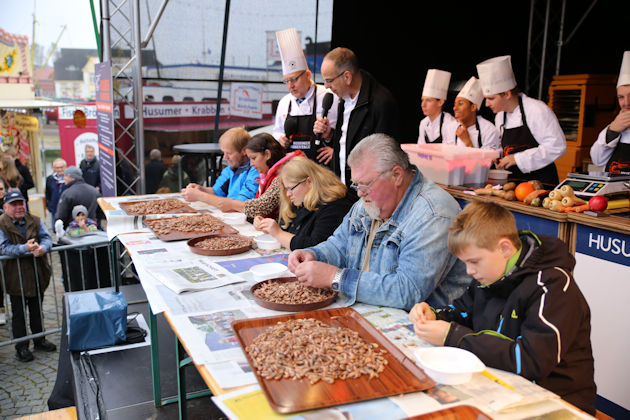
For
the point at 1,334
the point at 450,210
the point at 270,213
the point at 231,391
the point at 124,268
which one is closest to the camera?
the point at 231,391

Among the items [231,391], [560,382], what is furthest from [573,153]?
[231,391]

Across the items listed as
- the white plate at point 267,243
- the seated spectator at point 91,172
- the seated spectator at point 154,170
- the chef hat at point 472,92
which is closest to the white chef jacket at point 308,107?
the chef hat at point 472,92

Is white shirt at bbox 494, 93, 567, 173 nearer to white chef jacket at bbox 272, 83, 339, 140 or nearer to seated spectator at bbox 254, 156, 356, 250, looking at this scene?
white chef jacket at bbox 272, 83, 339, 140

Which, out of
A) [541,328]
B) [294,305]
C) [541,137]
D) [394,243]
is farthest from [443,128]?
[541,328]

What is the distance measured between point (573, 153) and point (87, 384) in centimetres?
660

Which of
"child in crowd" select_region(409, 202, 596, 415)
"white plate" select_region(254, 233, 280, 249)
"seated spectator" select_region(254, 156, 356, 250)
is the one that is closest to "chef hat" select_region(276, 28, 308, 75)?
"seated spectator" select_region(254, 156, 356, 250)

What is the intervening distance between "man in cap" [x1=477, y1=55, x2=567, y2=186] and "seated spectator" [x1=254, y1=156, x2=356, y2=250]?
1611 millimetres

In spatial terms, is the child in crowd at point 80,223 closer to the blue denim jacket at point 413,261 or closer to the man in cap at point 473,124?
the man in cap at point 473,124

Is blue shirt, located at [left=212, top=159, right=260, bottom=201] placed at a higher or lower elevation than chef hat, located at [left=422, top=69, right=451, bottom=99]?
lower

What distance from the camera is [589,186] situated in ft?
9.67

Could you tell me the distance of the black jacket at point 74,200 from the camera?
5.79 m

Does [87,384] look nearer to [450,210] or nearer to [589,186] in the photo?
[450,210]

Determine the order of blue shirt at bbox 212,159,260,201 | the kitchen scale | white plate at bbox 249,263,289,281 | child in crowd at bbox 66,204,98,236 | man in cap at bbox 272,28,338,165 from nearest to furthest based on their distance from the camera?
white plate at bbox 249,263,289,281 < the kitchen scale < blue shirt at bbox 212,159,260,201 < man in cap at bbox 272,28,338,165 < child in crowd at bbox 66,204,98,236

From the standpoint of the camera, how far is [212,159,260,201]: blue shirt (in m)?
3.91
